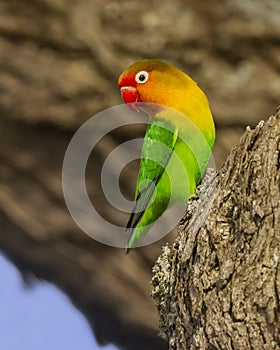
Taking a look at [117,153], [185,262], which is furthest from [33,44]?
[185,262]

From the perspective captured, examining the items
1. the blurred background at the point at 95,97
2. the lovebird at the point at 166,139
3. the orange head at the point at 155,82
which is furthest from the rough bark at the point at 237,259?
the blurred background at the point at 95,97

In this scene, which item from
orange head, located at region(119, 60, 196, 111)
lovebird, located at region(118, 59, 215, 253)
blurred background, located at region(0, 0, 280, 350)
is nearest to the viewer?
lovebird, located at region(118, 59, 215, 253)

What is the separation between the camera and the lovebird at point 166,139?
1.56m

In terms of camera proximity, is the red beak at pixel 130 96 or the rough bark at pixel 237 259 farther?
the red beak at pixel 130 96

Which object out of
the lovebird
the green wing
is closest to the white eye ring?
the lovebird

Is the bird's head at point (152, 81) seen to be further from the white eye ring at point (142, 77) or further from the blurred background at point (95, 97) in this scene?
the blurred background at point (95, 97)

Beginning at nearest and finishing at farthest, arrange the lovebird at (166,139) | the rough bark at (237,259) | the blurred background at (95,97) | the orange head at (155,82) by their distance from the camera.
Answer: the rough bark at (237,259)
the lovebird at (166,139)
the orange head at (155,82)
the blurred background at (95,97)

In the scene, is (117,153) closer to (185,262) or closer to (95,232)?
(95,232)

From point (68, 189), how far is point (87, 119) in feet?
0.67

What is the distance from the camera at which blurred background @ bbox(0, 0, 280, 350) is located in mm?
1836

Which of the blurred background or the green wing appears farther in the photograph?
the blurred background

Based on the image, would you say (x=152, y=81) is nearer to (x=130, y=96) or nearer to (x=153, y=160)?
(x=130, y=96)

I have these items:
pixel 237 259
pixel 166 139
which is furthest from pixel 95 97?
pixel 237 259

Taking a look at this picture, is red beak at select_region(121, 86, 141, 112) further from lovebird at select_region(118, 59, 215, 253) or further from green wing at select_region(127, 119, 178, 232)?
green wing at select_region(127, 119, 178, 232)
